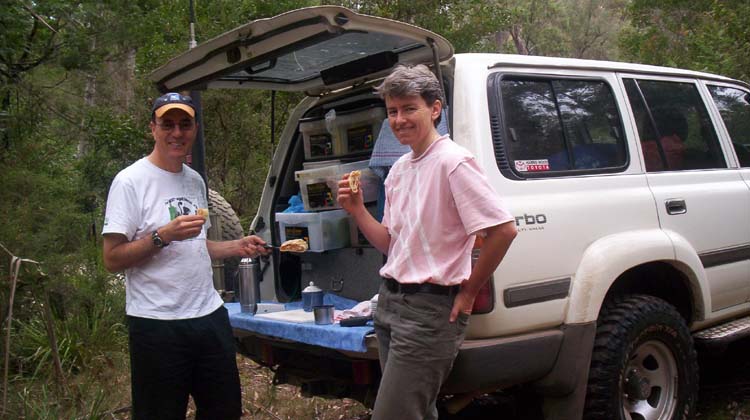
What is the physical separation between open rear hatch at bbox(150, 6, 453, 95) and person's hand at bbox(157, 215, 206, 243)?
902mm

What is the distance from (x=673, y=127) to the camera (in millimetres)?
4297

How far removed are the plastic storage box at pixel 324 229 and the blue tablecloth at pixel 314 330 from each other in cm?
30

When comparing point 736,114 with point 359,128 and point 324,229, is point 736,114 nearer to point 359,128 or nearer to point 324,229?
point 359,128

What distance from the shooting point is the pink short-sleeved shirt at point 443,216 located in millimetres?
2553

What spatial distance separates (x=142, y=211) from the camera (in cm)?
292

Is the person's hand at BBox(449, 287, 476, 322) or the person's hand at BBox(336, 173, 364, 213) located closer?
the person's hand at BBox(449, 287, 476, 322)

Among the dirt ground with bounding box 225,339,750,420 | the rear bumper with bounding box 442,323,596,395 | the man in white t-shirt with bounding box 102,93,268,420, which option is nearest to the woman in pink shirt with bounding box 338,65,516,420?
the rear bumper with bounding box 442,323,596,395

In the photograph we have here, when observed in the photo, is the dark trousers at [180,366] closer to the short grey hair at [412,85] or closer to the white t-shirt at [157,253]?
the white t-shirt at [157,253]

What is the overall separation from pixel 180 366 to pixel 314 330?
0.63m

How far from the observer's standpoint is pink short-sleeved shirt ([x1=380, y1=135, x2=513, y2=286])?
255cm

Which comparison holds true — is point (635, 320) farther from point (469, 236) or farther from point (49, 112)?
point (49, 112)

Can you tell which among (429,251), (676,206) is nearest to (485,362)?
(429,251)

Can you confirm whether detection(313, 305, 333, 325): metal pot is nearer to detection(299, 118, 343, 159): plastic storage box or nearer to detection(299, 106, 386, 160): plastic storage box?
detection(299, 106, 386, 160): plastic storage box

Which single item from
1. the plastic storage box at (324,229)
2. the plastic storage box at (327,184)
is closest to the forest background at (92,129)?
the plastic storage box at (324,229)
